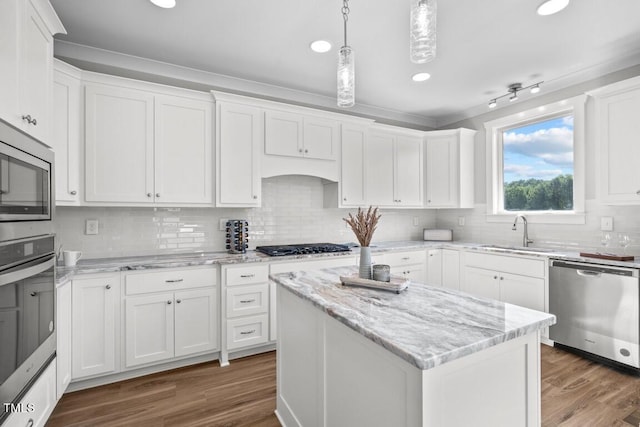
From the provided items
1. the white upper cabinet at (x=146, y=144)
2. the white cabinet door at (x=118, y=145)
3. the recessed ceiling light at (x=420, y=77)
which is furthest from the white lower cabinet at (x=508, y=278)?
the white cabinet door at (x=118, y=145)

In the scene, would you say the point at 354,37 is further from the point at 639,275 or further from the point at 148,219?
the point at 639,275

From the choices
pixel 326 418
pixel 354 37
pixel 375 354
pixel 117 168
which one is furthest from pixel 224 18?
pixel 326 418

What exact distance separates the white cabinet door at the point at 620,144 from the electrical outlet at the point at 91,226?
4.57 meters

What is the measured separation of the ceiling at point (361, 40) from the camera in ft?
7.34

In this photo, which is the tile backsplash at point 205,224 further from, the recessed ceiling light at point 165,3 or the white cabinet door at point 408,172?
the recessed ceiling light at point 165,3

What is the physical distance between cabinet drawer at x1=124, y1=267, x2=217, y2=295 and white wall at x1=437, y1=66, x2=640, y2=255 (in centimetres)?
346

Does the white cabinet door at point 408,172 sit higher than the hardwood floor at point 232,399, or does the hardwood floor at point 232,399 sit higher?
the white cabinet door at point 408,172

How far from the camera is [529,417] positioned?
1.22 metres

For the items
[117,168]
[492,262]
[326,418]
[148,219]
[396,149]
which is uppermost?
[396,149]

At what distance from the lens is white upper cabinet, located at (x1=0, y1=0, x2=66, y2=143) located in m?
1.29

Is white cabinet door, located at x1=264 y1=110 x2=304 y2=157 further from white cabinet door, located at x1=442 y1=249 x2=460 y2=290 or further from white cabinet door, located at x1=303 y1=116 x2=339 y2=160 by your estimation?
white cabinet door, located at x1=442 y1=249 x2=460 y2=290

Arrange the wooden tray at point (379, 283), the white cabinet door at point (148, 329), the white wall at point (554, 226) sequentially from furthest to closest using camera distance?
1. the white wall at point (554, 226)
2. the white cabinet door at point (148, 329)
3. the wooden tray at point (379, 283)

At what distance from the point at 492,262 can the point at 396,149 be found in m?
1.79

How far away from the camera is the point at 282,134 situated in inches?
133
